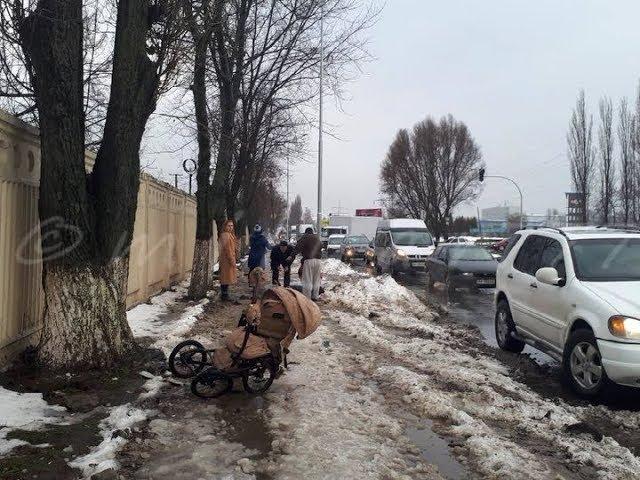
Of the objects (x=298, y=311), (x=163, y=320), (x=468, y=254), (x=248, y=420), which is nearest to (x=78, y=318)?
(x=248, y=420)

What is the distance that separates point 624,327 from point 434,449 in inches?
90.1

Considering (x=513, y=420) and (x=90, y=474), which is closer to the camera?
(x=90, y=474)

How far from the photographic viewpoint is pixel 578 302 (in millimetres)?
6227

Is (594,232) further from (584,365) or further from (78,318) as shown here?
(78,318)

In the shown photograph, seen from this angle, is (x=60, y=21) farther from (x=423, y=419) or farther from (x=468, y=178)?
(x=468, y=178)

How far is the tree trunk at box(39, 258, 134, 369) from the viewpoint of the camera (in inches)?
225

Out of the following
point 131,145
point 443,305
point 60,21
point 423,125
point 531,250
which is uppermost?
point 423,125

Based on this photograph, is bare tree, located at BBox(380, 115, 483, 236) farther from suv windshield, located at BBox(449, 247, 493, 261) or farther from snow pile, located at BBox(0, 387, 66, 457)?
snow pile, located at BBox(0, 387, 66, 457)

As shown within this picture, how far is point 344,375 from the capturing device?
669 cm

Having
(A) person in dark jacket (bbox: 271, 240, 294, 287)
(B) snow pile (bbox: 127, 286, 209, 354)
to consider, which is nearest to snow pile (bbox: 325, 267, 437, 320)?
(A) person in dark jacket (bbox: 271, 240, 294, 287)

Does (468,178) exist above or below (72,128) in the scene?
above

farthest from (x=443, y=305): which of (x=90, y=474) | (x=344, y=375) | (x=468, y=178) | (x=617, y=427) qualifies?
(x=468, y=178)

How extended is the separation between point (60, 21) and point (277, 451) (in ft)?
14.4

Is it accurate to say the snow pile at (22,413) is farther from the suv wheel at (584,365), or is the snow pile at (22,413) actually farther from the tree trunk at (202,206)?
the tree trunk at (202,206)
